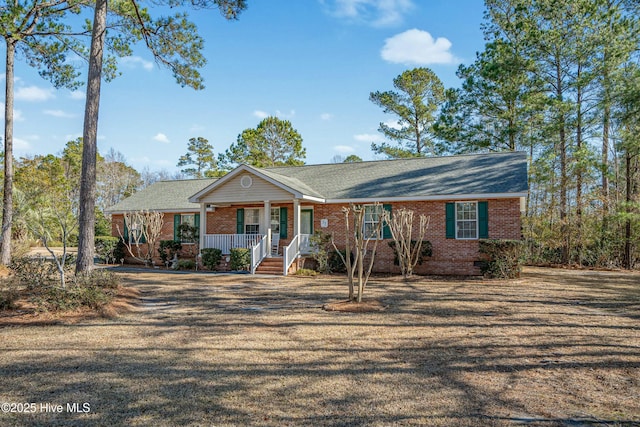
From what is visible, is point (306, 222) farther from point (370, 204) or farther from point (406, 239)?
point (406, 239)

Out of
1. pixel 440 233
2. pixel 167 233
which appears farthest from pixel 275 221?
pixel 440 233

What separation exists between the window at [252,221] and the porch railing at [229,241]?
1461 mm

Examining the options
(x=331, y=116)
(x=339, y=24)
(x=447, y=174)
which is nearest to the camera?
(x=339, y=24)

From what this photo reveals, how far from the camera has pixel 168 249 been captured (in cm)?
1873

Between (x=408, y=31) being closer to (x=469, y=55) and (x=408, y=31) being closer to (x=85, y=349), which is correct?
(x=469, y=55)

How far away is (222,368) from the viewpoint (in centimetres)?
487

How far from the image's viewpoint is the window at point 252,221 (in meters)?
18.5

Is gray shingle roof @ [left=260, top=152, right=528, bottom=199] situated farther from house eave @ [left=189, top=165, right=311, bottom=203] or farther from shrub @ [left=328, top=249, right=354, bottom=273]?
shrub @ [left=328, top=249, right=354, bottom=273]

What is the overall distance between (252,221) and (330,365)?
14.0m

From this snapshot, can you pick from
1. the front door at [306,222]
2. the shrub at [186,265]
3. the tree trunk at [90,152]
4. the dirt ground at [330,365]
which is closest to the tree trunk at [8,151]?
the tree trunk at [90,152]

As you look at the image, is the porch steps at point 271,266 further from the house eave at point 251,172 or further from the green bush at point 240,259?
the house eave at point 251,172

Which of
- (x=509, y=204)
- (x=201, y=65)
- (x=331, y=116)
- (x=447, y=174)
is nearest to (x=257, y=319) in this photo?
(x=201, y=65)

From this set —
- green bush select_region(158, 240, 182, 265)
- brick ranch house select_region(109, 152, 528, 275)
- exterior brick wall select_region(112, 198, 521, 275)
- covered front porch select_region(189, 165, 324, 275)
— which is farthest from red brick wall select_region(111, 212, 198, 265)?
exterior brick wall select_region(112, 198, 521, 275)

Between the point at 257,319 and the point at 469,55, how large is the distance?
22.2 metres
